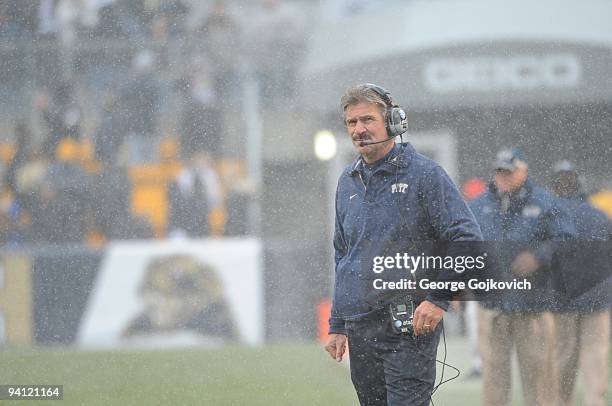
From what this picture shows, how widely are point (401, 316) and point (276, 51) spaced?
65.6 inches

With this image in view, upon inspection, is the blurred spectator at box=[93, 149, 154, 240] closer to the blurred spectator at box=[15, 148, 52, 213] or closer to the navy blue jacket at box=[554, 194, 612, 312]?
the blurred spectator at box=[15, 148, 52, 213]

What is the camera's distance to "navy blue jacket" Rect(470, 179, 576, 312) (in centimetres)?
426

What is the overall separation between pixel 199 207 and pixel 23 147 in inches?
35.2

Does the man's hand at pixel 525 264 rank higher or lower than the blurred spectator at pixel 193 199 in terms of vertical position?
lower

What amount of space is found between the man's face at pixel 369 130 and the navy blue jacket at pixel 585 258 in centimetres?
109

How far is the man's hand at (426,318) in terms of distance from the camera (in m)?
3.60

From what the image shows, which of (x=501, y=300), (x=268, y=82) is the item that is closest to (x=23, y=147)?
(x=268, y=82)

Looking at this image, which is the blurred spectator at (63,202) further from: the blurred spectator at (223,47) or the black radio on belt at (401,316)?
the black radio on belt at (401,316)

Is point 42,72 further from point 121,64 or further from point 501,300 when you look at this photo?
point 501,300

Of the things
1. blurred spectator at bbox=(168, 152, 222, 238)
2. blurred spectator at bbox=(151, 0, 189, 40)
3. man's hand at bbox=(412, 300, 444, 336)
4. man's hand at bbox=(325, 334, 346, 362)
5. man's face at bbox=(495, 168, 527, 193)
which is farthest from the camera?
blurred spectator at bbox=(168, 152, 222, 238)

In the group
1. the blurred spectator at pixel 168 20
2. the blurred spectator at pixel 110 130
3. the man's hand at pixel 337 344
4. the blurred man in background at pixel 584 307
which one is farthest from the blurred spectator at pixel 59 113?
the blurred man in background at pixel 584 307

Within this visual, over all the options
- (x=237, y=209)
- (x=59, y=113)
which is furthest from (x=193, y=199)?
(x=59, y=113)

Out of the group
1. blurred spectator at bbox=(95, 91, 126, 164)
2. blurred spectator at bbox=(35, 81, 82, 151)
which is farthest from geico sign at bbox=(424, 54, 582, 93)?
blurred spectator at bbox=(35, 81, 82, 151)

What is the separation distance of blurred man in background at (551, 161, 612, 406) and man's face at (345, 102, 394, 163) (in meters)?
1.07
